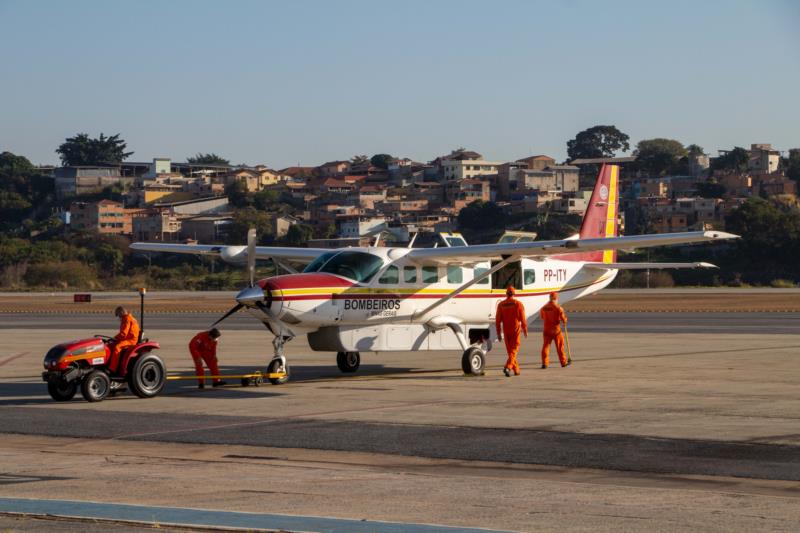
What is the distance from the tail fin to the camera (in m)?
29.9

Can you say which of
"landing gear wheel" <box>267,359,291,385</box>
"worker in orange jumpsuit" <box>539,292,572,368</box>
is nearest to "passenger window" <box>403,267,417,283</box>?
"worker in orange jumpsuit" <box>539,292,572,368</box>

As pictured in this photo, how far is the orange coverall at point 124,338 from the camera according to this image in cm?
2027

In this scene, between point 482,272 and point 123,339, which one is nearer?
point 123,339

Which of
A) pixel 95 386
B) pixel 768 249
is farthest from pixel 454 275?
pixel 768 249

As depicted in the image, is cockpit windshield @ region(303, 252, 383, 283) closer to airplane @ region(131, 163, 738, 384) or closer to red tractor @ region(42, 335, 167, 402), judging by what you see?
airplane @ region(131, 163, 738, 384)

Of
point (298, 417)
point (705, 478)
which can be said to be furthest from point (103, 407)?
point (705, 478)

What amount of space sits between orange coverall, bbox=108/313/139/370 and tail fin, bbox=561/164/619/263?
524 inches

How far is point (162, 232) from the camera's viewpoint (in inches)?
5886

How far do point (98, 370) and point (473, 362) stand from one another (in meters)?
8.02

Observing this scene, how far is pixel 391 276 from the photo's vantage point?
78.5 ft

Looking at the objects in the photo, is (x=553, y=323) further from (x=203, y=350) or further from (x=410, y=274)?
(x=203, y=350)

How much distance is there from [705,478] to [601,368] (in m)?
13.3

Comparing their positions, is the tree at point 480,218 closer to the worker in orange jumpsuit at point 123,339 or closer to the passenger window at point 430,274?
the passenger window at point 430,274

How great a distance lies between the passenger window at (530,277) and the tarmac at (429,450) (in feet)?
7.26
